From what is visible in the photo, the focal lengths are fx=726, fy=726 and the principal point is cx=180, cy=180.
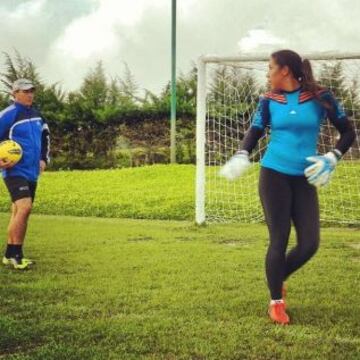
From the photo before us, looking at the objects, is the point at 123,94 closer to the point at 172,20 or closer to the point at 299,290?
the point at 172,20

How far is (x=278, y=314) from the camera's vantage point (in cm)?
509

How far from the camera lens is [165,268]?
7.52 metres

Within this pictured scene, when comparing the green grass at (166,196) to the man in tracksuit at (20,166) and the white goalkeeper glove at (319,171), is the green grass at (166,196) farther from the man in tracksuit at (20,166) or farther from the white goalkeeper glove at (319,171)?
the white goalkeeper glove at (319,171)

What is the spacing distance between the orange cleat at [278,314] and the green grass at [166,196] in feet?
26.4

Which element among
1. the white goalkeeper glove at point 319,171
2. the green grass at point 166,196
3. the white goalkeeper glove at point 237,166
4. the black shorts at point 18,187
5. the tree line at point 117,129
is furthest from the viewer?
the tree line at point 117,129

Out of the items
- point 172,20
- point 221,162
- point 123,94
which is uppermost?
point 172,20

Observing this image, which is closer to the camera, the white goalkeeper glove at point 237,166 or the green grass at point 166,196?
the white goalkeeper glove at point 237,166

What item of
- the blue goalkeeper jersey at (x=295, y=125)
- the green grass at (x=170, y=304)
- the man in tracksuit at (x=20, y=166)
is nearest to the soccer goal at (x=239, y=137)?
the green grass at (x=170, y=304)

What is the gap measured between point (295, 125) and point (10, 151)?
11.8 feet

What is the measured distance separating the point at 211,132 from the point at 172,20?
9.44 m

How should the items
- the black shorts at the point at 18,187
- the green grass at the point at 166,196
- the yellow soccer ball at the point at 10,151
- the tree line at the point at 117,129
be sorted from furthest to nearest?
the tree line at the point at 117,129
the green grass at the point at 166,196
the black shorts at the point at 18,187
the yellow soccer ball at the point at 10,151

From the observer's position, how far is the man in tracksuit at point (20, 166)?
771 centimetres

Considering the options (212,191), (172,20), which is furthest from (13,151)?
(172,20)

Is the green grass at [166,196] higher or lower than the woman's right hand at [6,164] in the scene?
lower
